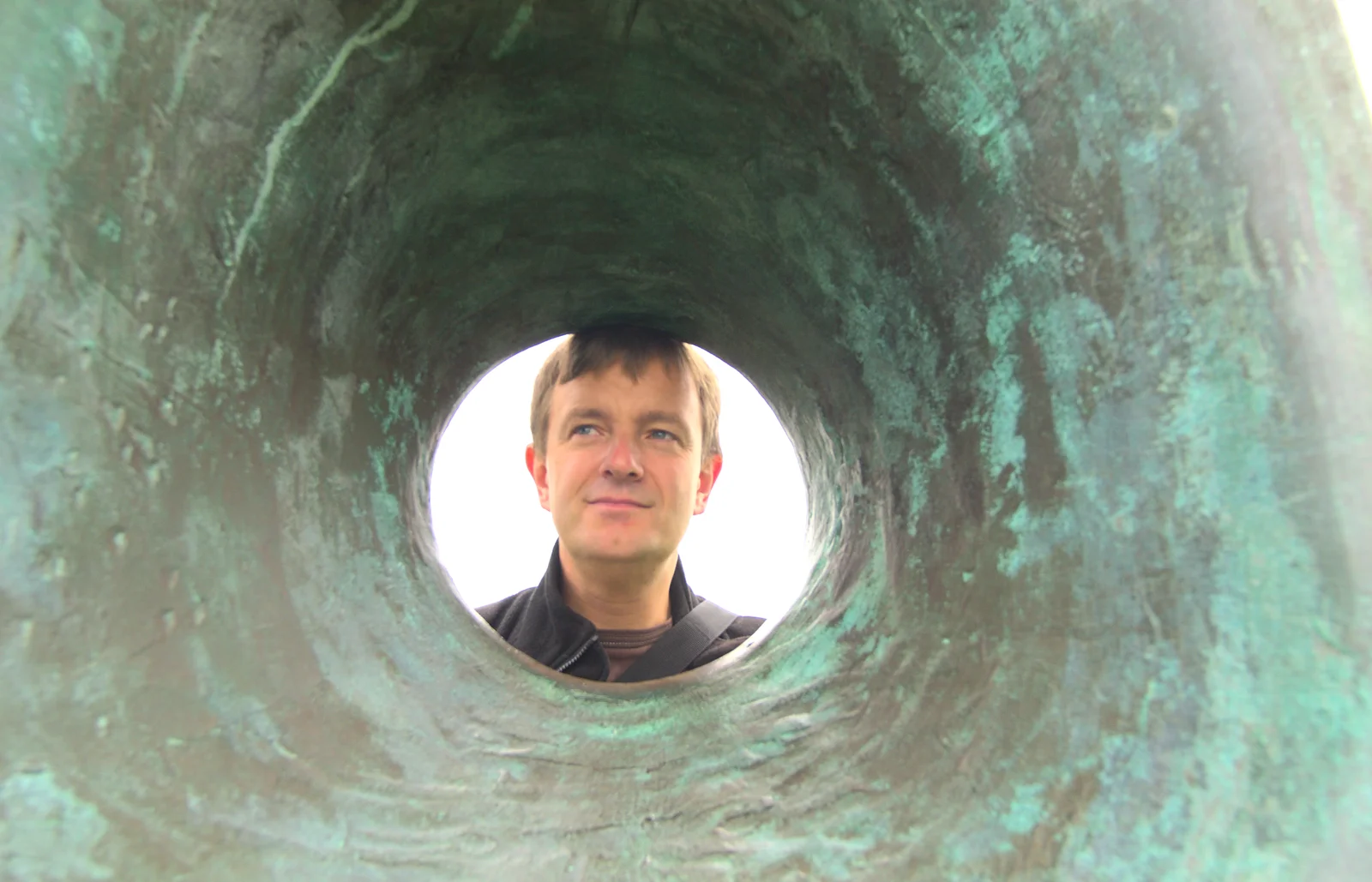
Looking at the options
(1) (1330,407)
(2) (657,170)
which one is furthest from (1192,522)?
(2) (657,170)

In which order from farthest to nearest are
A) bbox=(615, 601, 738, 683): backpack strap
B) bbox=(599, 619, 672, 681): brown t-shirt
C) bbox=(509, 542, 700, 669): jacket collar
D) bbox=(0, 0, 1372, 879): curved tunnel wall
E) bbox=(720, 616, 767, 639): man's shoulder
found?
bbox=(720, 616, 767, 639): man's shoulder, bbox=(599, 619, 672, 681): brown t-shirt, bbox=(509, 542, 700, 669): jacket collar, bbox=(615, 601, 738, 683): backpack strap, bbox=(0, 0, 1372, 879): curved tunnel wall

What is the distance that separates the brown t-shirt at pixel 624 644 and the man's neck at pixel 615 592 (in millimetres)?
22

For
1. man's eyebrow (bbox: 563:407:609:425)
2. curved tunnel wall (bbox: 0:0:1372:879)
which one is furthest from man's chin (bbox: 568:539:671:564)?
curved tunnel wall (bbox: 0:0:1372:879)

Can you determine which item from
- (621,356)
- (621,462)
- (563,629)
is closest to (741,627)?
(563,629)

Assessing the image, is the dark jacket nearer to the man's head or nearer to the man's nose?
the man's head

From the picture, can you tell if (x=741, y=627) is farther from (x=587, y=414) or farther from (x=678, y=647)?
(x=587, y=414)

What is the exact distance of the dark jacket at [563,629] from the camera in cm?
166

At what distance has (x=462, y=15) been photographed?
2.71 ft

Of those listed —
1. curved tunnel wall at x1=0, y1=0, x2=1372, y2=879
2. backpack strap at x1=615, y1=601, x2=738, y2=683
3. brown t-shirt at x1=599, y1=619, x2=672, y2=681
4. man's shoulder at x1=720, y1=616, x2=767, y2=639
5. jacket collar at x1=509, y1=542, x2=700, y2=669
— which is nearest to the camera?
curved tunnel wall at x1=0, y1=0, x2=1372, y2=879

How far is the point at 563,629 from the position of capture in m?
1.72

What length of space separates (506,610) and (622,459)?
0.69 m

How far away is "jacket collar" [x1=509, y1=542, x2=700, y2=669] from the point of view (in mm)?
1683

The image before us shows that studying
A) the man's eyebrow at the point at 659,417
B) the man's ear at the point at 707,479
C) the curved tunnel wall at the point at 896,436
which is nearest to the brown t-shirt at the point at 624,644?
the man's ear at the point at 707,479

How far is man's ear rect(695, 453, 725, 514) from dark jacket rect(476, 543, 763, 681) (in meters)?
0.16
